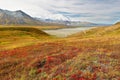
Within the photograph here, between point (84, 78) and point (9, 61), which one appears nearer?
point (84, 78)

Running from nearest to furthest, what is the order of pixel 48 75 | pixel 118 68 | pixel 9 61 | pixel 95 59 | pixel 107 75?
pixel 107 75, pixel 118 68, pixel 48 75, pixel 95 59, pixel 9 61

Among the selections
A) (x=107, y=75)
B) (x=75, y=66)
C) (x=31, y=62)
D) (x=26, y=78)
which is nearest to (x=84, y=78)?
(x=107, y=75)

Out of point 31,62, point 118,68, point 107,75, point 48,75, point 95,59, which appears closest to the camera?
point 107,75

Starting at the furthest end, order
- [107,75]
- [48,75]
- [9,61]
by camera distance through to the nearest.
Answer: [9,61], [48,75], [107,75]

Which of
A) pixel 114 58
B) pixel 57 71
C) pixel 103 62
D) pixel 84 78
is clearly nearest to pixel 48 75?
pixel 57 71

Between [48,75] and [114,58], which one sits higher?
[114,58]

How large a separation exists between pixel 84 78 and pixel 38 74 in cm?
606

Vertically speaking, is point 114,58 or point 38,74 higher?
point 114,58

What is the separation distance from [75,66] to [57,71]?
6.54ft

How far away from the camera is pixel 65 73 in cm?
2108

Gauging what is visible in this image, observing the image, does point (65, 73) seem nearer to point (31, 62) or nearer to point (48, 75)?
point (48, 75)

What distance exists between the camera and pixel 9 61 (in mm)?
28984

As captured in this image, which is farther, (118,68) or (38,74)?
(38,74)

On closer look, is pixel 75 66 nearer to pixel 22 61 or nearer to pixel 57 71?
pixel 57 71
